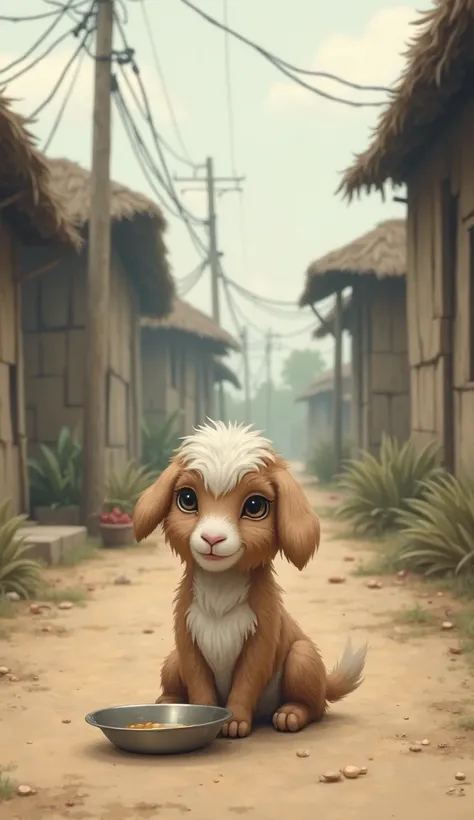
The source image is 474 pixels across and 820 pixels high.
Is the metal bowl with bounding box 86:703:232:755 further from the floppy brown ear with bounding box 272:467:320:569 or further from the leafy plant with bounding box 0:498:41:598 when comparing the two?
the leafy plant with bounding box 0:498:41:598

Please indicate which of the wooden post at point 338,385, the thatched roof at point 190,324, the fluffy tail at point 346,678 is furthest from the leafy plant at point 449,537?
the thatched roof at point 190,324

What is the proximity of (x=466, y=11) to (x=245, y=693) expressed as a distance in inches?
190

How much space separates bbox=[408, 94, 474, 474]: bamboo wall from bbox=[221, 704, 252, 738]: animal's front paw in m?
5.28

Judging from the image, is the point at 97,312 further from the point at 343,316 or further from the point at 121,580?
the point at 343,316

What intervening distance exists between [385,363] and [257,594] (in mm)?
11967

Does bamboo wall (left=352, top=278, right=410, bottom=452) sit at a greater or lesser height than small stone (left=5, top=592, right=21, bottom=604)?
greater

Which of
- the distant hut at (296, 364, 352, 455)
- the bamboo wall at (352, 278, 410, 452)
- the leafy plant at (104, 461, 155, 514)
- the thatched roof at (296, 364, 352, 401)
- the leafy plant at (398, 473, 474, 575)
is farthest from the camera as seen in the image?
the distant hut at (296, 364, 352, 455)

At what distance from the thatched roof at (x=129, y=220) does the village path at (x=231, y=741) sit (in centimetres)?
610

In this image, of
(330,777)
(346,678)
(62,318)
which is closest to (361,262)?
(62,318)

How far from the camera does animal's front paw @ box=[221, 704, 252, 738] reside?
14.0 feet

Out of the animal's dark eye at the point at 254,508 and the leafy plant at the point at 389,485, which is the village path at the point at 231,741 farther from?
the leafy plant at the point at 389,485

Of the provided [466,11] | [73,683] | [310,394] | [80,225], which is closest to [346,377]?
[310,394]

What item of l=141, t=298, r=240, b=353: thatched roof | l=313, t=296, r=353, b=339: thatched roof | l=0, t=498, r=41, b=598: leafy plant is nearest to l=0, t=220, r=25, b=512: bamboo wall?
l=0, t=498, r=41, b=598: leafy plant

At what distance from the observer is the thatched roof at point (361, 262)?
1560 centimetres
